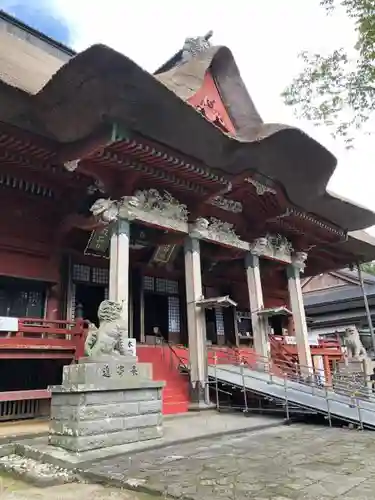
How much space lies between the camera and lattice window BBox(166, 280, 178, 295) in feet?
46.7

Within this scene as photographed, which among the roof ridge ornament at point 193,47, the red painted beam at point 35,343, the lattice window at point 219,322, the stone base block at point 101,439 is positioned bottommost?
the stone base block at point 101,439

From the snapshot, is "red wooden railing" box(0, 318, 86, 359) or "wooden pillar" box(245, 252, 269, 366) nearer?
"red wooden railing" box(0, 318, 86, 359)

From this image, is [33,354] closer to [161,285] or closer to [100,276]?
[100,276]

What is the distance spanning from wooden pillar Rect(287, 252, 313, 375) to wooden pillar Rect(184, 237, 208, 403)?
4300 millimetres

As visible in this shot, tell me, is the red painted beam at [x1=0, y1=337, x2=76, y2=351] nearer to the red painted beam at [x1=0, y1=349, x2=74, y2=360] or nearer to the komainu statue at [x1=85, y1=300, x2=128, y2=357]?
the red painted beam at [x1=0, y1=349, x2=74, y2=360]

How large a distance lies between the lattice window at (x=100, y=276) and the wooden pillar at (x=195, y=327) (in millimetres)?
2969

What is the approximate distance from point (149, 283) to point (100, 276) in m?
1.86

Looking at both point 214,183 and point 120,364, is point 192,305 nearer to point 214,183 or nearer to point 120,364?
point 214,183

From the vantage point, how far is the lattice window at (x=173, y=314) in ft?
46.1

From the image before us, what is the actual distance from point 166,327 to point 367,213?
282 inches

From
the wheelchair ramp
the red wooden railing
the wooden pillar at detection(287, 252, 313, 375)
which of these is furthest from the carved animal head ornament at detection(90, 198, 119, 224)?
the wooden pillar at detection(287, 252, 313, 375)

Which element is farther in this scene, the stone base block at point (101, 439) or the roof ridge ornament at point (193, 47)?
the roof ridge ornament at point (193, 47)

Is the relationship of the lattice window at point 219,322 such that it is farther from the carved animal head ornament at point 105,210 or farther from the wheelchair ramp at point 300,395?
the carved animal head ornament at point 105,210

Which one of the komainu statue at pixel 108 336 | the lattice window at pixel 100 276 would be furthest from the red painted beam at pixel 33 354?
the lattice window at pixel 100 276
